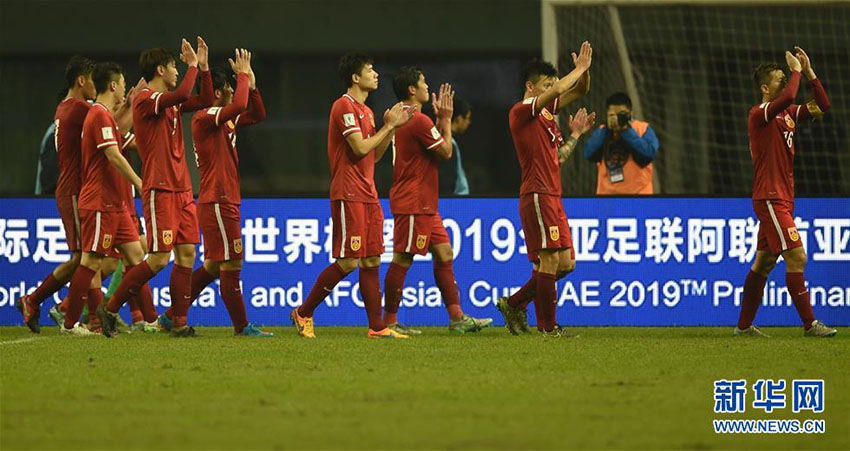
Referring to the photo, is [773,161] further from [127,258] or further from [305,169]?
[305,169]

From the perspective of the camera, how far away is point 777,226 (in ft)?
34.8

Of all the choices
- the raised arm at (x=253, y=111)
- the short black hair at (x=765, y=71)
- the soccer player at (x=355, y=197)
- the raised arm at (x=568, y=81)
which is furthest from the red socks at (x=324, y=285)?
the short black hair at (x=765, y=71)

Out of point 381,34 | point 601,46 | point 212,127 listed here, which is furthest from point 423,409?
point 381,34

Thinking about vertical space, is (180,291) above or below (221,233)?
below

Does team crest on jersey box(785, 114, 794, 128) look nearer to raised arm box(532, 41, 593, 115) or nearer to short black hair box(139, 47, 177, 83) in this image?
raised arm box(532, 41, 593, 115)

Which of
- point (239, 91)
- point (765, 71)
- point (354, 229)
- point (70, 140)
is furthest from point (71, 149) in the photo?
point (765, 71)

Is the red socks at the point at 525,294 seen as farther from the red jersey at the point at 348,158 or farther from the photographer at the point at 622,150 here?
the photographer at the point at 622,150

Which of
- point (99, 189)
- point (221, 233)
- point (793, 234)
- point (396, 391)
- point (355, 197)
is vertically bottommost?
point (396, 391)

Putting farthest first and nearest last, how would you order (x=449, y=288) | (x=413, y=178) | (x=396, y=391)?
(x=449, y=288) → (x=413, y=178) → (x=396, y=391)

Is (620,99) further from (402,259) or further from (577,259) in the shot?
(402,259)

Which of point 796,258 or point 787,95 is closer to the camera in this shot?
point 787,95

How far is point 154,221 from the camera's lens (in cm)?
1021

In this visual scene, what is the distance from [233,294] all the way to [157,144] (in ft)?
3.98

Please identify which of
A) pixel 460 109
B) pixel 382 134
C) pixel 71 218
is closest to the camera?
pixel 382 134
